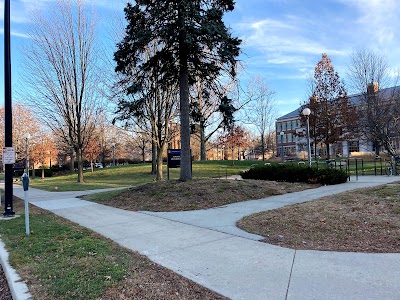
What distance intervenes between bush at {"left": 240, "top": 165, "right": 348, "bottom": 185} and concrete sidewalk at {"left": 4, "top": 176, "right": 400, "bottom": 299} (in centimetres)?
792

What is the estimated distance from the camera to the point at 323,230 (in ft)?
19.4

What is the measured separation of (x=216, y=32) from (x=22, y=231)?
8.81 m

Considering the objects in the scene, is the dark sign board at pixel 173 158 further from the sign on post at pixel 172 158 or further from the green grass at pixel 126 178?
the green grass at pixel 126 178

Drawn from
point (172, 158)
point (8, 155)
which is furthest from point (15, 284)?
point (172, 158)

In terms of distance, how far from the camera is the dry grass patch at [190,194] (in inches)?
381

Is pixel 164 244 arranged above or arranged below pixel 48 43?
below

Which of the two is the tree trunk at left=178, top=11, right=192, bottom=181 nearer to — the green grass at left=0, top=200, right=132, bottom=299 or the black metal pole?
the black metal pole

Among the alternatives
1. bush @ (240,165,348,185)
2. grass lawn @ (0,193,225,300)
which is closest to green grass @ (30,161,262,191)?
bush @ (240,165,348,185)

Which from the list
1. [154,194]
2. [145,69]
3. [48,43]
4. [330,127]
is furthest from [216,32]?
[330,127]

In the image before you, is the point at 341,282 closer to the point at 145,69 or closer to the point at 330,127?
the point at 145,69

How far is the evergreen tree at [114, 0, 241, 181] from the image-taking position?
1177 centimetres

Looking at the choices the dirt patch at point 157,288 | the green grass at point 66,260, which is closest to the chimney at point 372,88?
the green grass at point 66,260

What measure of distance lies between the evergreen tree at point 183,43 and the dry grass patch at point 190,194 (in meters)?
1.33

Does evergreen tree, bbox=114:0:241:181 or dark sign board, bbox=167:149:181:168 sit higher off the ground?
evergreen tree, bbox=114:0:241:181
